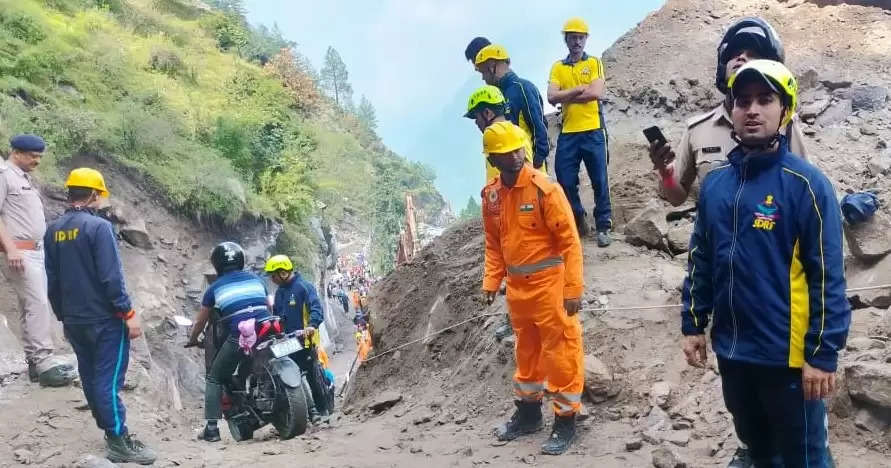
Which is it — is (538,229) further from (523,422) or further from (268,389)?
(268,389)

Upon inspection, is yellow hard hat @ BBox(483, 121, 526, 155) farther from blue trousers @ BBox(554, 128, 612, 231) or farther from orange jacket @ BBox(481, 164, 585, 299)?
Answer: blue trousers @ BBox(554, 128, 612, 231)

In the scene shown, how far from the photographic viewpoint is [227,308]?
6.22 metres

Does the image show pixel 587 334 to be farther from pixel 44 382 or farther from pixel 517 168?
pixel 44 382

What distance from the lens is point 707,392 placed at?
459cm

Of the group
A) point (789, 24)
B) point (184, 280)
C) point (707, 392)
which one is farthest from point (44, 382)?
point (789, 24)

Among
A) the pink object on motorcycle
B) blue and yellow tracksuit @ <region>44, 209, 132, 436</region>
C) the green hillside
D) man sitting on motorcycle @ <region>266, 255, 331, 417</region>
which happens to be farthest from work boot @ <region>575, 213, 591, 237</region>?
the green hillside

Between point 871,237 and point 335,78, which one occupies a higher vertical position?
point 335,78

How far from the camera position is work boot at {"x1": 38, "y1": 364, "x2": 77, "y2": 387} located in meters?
6.11

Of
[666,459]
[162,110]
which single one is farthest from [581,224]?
[162,110]

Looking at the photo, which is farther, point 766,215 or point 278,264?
point 278,264

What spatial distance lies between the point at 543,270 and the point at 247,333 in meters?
3.03

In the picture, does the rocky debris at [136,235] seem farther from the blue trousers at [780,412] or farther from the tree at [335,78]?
the tree at [335,78]

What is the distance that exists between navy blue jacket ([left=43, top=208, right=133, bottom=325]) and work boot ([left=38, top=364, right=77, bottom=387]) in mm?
1667

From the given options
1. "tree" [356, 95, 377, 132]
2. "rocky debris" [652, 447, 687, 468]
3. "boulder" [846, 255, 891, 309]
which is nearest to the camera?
"rocky debris" [652, 447, 687, 468]
